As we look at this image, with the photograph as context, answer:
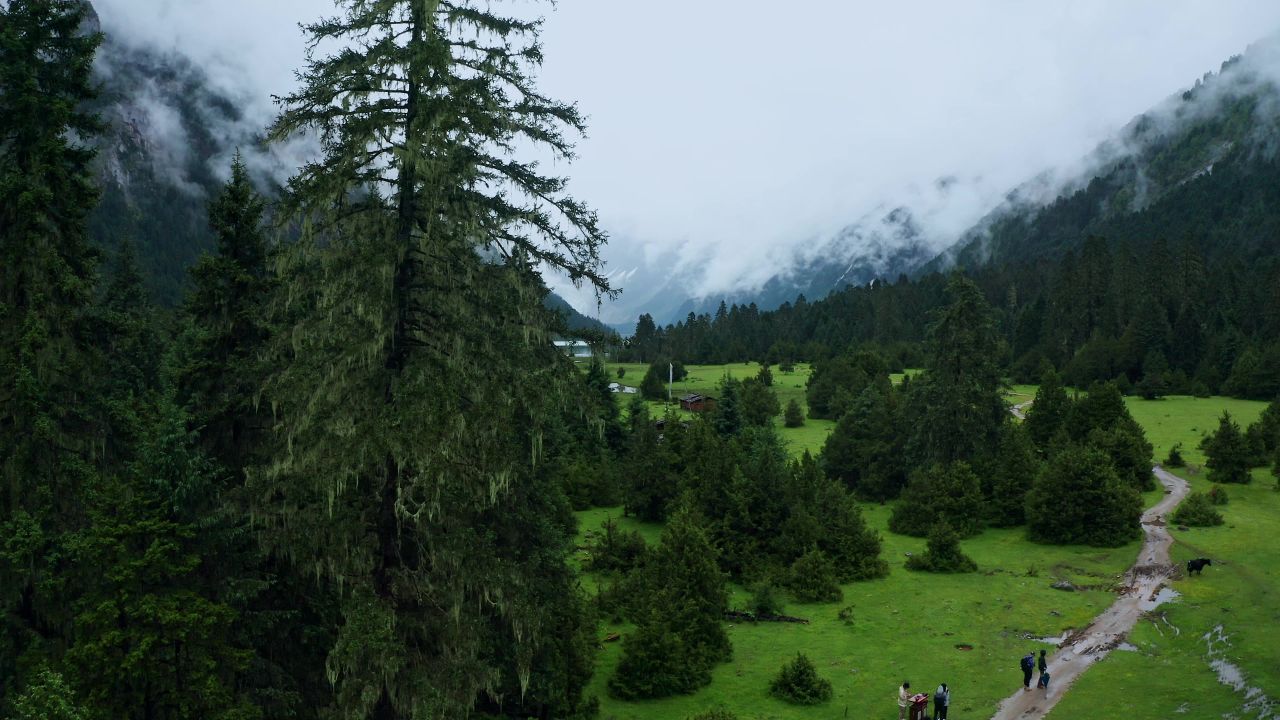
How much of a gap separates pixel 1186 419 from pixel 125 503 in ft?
285

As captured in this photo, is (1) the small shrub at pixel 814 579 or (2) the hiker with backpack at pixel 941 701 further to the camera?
(1) the small shrub at pixel 814 579

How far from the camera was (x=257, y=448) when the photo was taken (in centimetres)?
1839

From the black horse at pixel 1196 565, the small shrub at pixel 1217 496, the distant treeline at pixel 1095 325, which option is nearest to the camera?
the black horse at pixel 1196 565

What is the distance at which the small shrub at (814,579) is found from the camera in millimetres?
38219

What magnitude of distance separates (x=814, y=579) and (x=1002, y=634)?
910cm

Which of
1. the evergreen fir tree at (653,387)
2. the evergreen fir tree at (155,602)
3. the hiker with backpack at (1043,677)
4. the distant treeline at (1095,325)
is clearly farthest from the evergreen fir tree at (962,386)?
the evergreen fir tree at (653,387)

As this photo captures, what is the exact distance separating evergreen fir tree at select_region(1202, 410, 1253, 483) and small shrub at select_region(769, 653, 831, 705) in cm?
4224

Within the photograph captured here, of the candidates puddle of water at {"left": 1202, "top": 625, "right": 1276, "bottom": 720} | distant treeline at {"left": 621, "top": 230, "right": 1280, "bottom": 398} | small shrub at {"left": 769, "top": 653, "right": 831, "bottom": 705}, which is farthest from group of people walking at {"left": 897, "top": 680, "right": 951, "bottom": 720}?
distant treeline at {"left": 621, "top": 230, "right": 1280, "bottom": 398}

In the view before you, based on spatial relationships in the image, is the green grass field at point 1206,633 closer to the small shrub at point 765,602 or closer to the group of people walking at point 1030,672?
the group of people walking at point 1030,672

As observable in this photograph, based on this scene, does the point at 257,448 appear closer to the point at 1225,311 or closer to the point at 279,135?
the point at 279,135

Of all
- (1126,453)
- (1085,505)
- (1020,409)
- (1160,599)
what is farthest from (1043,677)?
(1020,409)

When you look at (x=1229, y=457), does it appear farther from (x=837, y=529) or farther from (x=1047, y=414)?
(x=837, y=529)

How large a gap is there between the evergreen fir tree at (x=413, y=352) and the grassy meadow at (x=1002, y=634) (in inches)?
586

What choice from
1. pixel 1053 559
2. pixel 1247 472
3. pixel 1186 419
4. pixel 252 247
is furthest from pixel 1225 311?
pixel 252 247
